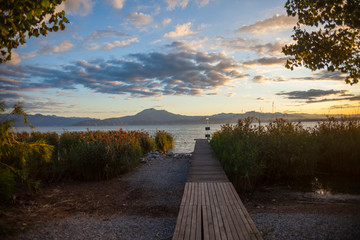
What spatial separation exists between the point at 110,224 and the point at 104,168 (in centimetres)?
353

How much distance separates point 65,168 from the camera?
25.3 ft

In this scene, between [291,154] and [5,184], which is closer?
[5,184]

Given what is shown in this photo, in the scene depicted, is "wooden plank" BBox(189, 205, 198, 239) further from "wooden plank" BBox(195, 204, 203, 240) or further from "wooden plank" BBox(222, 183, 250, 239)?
"wooden plank" BBox(222, 183, 250, 239)

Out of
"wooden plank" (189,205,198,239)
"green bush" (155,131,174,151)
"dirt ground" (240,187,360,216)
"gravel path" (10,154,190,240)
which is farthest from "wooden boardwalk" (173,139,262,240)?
"green bush" (155,131,174,151)

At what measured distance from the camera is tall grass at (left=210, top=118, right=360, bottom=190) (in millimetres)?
6516

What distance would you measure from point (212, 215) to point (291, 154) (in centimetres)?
507

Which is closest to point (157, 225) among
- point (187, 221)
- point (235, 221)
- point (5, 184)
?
point (187, 221)

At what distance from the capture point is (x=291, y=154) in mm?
7480

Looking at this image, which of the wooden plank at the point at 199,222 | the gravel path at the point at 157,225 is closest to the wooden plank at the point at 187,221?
the wooden plank at the point at 199,222

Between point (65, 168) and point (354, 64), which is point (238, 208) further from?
point (65, 168)

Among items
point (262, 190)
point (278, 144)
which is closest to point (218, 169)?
point (262, 190)

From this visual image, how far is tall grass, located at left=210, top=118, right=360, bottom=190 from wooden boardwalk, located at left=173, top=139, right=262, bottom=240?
133 centimetres

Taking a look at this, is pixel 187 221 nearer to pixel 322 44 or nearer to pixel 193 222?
pixel 193 222

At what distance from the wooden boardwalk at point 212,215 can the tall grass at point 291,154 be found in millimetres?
1328
